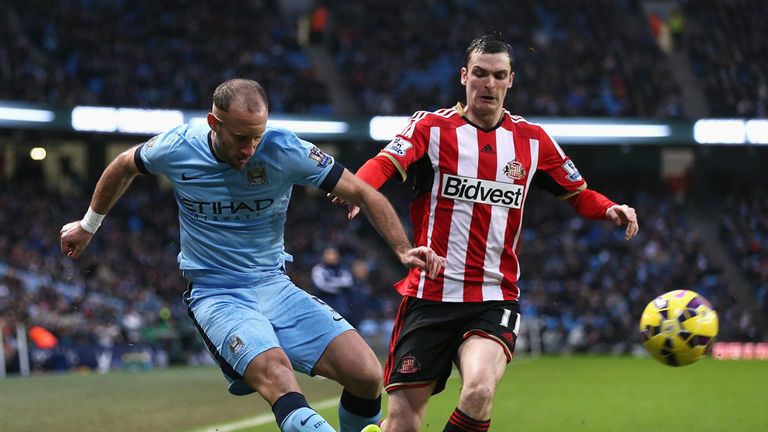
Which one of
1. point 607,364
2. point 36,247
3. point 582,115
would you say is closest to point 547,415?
point 607,364

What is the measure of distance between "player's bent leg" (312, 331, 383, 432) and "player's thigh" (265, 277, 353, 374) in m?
0.04

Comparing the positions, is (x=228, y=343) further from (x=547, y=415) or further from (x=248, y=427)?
(x=547, y=415)

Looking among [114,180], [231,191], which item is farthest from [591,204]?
[114,180]

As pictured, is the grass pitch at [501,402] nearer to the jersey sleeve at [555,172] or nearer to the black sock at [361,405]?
the black sock at [361,405]

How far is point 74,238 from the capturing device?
19.3 feet

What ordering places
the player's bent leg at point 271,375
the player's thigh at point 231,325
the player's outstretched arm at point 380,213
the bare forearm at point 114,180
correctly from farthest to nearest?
the bare forearm at point 114,180, the player's thigh at point 231,325, the player's bent leg at point 271,375, the player's outstretched arm at point 380,213

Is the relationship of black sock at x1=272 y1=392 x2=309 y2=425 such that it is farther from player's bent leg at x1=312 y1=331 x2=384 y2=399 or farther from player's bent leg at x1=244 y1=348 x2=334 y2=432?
player's bent leg at x1=312 y1=331 x2=384 y2=399

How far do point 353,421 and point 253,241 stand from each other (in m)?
1.12

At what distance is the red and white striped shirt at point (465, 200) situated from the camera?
5.66 m

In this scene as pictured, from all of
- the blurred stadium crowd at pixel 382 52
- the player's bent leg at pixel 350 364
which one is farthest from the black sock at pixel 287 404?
the blurred stadium crowd at pixel 382 52

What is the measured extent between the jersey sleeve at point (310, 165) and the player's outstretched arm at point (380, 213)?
5 cm

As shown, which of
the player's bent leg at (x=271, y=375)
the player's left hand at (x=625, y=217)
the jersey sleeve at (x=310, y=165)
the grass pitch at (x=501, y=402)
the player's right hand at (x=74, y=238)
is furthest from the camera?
the grass pitch at (x=501, y=402)

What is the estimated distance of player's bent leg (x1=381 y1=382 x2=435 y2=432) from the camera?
5477 millimetres

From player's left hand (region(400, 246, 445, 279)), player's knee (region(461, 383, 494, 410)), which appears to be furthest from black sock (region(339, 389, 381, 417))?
player's left hand (region(400, 246, 445, 279))
